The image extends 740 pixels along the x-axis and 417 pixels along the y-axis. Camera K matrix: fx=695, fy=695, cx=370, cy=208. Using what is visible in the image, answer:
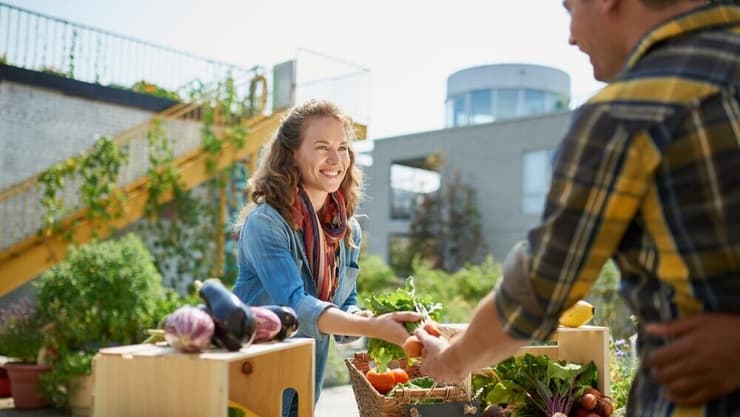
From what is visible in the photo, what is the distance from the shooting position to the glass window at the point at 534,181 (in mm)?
22328

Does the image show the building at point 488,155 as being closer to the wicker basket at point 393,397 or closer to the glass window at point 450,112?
the glass window at point 450,112

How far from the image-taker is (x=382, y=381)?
2.53 meters

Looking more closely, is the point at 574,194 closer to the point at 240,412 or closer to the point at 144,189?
the point at 240,412

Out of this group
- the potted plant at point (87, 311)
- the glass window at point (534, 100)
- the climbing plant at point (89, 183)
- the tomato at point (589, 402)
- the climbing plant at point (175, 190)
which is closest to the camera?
the tomato at point (589, 402)

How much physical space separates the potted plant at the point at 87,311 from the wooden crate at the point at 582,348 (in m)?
5.38

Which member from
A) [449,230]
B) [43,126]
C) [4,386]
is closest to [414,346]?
[4,386]

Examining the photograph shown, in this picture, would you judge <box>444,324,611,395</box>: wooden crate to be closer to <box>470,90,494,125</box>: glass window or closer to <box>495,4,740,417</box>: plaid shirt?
<box>495,4,740,417</box>: plaid shirt

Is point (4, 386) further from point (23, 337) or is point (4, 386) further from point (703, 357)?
point (703, 357)

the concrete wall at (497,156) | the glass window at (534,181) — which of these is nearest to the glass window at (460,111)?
the concrete wall at (497,156)

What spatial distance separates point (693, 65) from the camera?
3.84 feet

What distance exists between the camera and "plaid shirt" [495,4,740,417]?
3.72 ft

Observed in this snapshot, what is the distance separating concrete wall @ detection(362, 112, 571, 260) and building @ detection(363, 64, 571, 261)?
0.10ft

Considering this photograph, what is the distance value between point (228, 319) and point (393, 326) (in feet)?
2.47

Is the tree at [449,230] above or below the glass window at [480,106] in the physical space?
below
